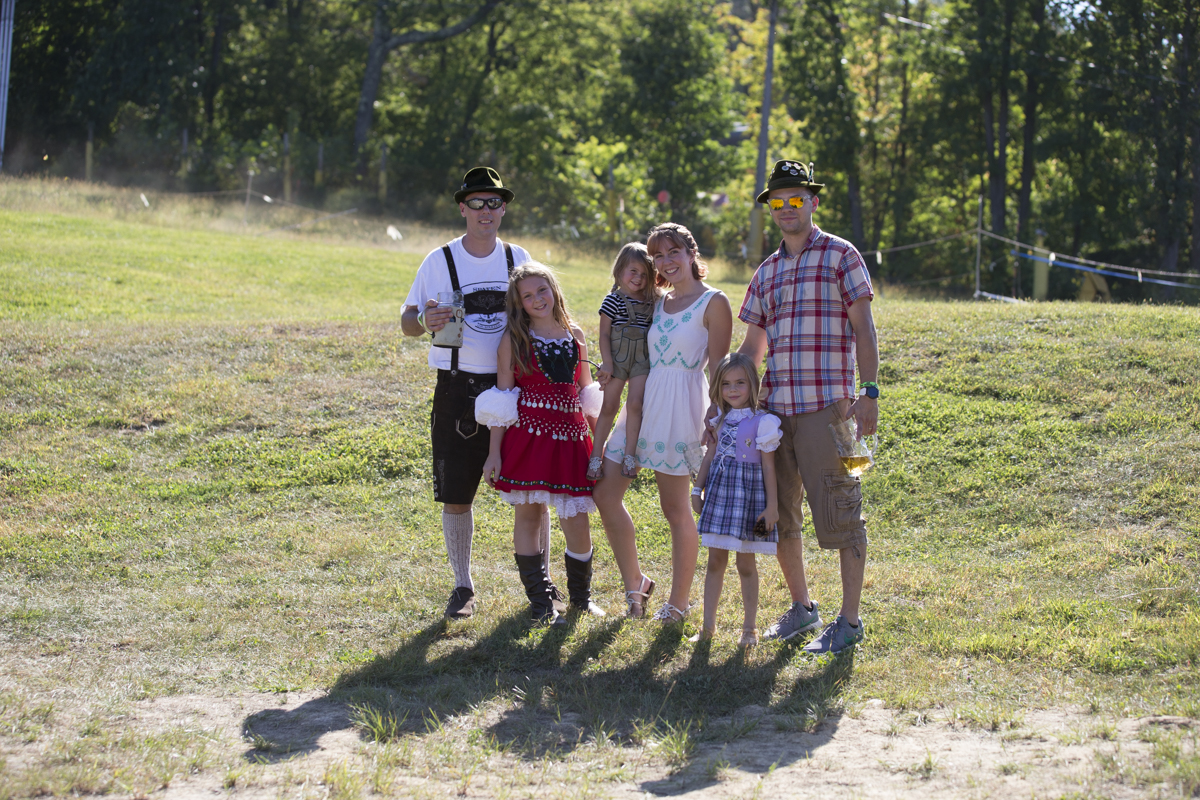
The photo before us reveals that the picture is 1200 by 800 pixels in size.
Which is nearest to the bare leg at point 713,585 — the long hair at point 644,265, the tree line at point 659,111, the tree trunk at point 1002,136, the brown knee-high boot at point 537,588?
the brown knee-high boot at point 537,588

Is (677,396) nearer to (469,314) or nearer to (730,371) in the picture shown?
(730,371)

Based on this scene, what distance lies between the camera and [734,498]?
14.7 ft

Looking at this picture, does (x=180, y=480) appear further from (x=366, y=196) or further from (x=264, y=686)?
(x=366, y=196)

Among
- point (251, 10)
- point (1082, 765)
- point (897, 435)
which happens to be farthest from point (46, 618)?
point (251, 10)

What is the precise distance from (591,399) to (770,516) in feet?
3.46

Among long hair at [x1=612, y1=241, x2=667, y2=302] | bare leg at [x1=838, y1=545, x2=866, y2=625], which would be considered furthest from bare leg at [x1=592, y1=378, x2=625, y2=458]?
bare leg at [x1=838, y1=545, x2=866, y2=625]

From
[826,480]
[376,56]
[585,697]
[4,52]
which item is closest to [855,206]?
[376,56]

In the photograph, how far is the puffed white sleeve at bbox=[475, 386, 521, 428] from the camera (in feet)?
15.4

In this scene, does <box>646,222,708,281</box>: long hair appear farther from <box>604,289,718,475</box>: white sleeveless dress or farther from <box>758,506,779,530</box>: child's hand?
<box>758,506,779,530</box>: child's hand

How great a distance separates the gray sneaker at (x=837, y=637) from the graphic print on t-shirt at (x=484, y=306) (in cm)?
202

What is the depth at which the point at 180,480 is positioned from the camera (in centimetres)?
748

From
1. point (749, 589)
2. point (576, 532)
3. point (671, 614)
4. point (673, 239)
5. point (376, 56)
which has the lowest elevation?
point (671, 614)

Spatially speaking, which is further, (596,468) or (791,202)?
(596,468)

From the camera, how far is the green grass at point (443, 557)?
395cm
